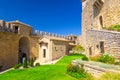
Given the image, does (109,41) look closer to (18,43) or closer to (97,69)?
(97,69)

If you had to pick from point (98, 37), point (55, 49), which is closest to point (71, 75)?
point (98, 37)

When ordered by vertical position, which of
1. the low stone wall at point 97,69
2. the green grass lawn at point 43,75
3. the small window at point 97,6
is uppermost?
the small window at point 97,6

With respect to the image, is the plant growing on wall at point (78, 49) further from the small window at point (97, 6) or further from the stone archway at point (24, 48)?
the stone archway at point (24, 48)

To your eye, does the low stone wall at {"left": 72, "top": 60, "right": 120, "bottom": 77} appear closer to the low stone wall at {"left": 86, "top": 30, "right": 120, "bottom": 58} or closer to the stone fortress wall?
the low stone wall at {"left": 86, "top": 30, "right": 120, "bottom": 58}

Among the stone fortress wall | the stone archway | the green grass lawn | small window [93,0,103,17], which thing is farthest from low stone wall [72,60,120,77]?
the stone archway

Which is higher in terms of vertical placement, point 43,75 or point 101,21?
point 101,21

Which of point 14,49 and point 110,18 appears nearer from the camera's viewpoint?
point 110,18

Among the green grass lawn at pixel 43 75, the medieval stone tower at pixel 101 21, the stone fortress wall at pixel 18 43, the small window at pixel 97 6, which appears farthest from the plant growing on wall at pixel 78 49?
the green grass lawn at pixel 43 75

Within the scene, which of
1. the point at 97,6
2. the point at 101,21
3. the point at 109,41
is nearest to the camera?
the point at 109,41

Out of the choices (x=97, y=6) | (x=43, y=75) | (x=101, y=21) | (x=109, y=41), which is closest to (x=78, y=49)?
(x=101, y=21)

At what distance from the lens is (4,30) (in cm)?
3250

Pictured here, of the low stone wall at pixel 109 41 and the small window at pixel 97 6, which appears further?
the small window at pixel 97 6

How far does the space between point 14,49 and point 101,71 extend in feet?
87.7

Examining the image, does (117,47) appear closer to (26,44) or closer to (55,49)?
(55,49)
